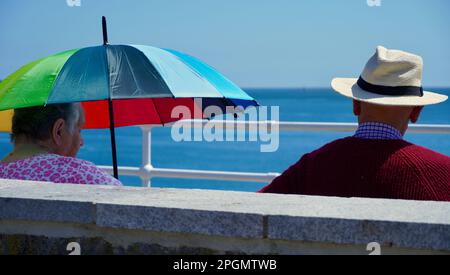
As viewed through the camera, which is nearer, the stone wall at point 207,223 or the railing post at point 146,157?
the stone wall at point 207,223

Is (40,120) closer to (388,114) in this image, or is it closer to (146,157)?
(388,114)

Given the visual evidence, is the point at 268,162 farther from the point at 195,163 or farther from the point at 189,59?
the point at 189,59

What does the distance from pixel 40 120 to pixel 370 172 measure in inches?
56.2

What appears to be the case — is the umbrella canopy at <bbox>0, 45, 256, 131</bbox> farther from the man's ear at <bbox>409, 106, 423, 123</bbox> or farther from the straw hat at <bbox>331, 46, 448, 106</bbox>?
the man's ear at <bbox>409, 106, 423, 123</bbox>

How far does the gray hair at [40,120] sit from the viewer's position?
3.47 metres

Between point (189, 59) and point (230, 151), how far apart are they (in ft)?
171

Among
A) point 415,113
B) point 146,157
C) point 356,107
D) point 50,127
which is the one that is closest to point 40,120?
point 50,127

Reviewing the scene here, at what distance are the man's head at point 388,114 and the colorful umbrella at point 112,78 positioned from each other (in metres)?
0.82

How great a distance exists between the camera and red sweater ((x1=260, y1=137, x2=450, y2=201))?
112 inches

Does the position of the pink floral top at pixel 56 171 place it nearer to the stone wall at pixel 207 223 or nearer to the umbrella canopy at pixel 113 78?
the umbrella canopy at pixel 113 78

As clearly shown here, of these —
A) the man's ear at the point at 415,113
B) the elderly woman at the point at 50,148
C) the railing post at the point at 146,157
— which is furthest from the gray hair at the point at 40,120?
the railing post at the point at 146,157

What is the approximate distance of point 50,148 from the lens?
11.4ft

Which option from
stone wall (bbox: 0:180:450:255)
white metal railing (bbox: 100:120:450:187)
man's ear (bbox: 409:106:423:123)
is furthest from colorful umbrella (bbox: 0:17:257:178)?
white metal railing (bbox: 100:120:450:187)

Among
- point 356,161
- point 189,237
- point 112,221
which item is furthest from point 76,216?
point 356,161
